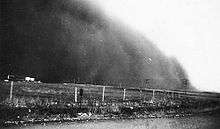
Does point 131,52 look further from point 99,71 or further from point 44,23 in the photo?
point 44,23

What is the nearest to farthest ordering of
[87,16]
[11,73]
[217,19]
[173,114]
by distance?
[217,19] → [173,114] → [11,73] → [87,16]

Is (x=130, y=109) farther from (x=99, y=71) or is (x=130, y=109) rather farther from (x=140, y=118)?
(x=99, y=71)

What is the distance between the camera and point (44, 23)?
4266 centimetres

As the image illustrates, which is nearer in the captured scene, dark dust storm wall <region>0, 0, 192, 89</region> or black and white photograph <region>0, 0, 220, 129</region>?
black and white photograph <region>0, 0, 220, 129</region>

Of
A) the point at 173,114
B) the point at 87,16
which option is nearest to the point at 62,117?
the point at 173,114

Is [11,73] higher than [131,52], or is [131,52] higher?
[131,52]

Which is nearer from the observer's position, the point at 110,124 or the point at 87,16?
the point at 110,124

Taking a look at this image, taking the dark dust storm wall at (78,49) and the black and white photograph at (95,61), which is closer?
the black and white photograph at (95,61)

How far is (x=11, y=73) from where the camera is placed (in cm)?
4069

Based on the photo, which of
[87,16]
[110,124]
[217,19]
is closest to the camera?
[110,124]

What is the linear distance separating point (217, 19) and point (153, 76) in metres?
45.2

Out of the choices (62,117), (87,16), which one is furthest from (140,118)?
(87,16)

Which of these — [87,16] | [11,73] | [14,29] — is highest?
[87,16]

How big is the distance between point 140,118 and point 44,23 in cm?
3414
